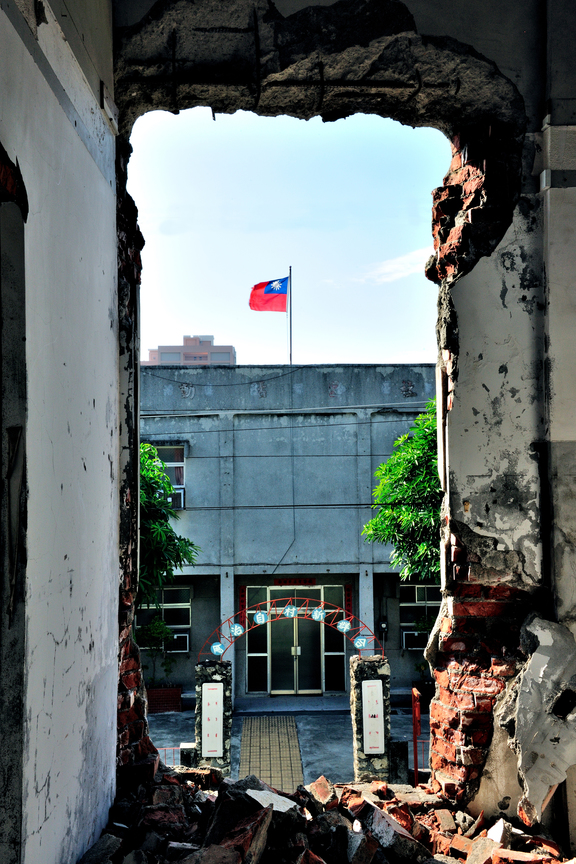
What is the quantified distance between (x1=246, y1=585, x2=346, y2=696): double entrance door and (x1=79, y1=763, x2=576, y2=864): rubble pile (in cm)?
1050

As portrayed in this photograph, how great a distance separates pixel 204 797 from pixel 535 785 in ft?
6.16

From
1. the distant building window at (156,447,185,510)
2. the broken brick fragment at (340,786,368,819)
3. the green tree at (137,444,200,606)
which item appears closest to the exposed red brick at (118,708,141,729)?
the broken brick fragment at (340,786,368,819)

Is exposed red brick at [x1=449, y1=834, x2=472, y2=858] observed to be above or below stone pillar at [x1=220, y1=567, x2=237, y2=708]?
above

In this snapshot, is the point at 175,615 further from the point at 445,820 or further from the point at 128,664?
the point at 445,820

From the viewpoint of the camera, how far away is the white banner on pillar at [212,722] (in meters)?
9.72

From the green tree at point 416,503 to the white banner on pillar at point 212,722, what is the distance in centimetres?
367

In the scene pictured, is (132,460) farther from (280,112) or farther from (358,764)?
(358,764)

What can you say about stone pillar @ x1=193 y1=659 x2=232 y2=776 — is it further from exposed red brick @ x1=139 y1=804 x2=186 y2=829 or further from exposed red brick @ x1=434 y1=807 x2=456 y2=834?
exposed red brick @ x1=139 y1=804 x2=186 y2=829

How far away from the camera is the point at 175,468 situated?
48.5 ft

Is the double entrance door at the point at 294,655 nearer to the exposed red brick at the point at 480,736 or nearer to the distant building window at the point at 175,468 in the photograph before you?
the distant building window at the point at 175,468

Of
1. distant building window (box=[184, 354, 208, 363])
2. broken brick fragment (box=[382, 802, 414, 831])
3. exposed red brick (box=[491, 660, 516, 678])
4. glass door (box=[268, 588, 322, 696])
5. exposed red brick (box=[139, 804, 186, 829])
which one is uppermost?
distant building window (box=[184, 354, 208, 363])

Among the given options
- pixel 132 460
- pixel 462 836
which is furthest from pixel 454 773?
pixel 132 460

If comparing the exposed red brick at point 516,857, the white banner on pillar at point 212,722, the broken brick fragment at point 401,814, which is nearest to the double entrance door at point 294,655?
the white banner on pillar at point 212,722

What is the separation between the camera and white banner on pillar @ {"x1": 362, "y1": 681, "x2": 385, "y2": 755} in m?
9.61
